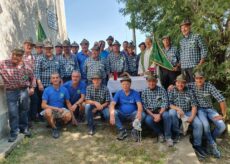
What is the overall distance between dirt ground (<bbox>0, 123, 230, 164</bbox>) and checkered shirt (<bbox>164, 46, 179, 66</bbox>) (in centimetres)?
176

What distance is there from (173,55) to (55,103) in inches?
109

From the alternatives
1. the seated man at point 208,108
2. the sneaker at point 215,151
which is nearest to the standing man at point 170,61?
the seated man at point 208,108

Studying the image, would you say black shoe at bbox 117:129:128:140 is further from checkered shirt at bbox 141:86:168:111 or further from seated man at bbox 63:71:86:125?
seated man at bbox 63:71:86:125

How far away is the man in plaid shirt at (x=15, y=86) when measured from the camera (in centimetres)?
612

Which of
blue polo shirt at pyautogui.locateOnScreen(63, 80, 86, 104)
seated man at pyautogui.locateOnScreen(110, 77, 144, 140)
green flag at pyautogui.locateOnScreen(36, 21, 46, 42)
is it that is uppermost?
green flag at pyautogui.locateOnScreen(36, 21, 46, 42)

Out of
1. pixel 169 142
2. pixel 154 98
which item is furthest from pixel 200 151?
pixel 154 98

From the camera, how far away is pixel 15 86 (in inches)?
245

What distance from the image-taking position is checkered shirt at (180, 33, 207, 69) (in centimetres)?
704

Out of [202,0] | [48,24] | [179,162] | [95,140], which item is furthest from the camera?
[48,24]

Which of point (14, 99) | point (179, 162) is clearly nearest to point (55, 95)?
point (14, 99)

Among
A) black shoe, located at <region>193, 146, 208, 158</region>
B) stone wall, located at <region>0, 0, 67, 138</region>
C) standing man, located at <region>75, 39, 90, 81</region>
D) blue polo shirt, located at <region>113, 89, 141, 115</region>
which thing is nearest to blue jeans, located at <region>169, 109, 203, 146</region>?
black shoe, located at <region>193, 146, 208, 158</region>

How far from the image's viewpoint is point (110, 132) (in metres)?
7.01

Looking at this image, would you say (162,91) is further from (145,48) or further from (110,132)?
(145,48)

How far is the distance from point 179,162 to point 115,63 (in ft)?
10.6
